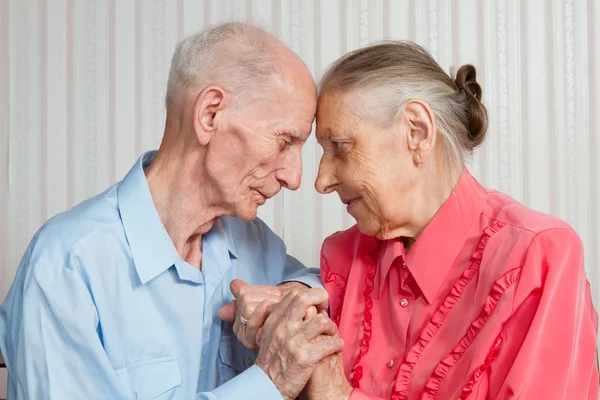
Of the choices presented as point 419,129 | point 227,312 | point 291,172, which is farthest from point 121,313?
point 419,129

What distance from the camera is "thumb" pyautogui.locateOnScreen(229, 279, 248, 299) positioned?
6.07 ft

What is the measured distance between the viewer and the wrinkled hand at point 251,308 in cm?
178

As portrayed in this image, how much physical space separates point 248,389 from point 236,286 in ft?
0.90

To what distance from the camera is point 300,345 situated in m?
1.69

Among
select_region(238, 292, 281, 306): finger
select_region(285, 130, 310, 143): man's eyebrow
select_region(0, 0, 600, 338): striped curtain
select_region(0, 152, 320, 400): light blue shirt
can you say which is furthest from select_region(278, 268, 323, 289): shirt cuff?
select_region(0, 0, 600, 338): striped curtain

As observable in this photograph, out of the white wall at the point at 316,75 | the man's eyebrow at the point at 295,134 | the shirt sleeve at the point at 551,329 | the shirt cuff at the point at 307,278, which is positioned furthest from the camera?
the white wall at the point at 316,75

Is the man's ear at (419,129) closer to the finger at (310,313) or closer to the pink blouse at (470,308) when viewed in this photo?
the pink blouse at (470,308)

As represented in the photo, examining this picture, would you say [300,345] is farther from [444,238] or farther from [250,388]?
[444,238]

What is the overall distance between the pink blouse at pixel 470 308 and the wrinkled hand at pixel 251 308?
16 centimetres

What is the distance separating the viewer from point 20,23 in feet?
9.83

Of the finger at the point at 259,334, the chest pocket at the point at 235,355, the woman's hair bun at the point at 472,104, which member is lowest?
the chest pocket at the point at 235,355

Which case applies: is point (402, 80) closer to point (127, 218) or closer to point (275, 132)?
point (275, 132)

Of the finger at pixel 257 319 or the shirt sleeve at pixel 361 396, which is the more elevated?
the finger at pixel 257 319

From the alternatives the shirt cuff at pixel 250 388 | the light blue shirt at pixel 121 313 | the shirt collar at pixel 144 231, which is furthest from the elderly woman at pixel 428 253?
the shirt collar at pixel 144 231
